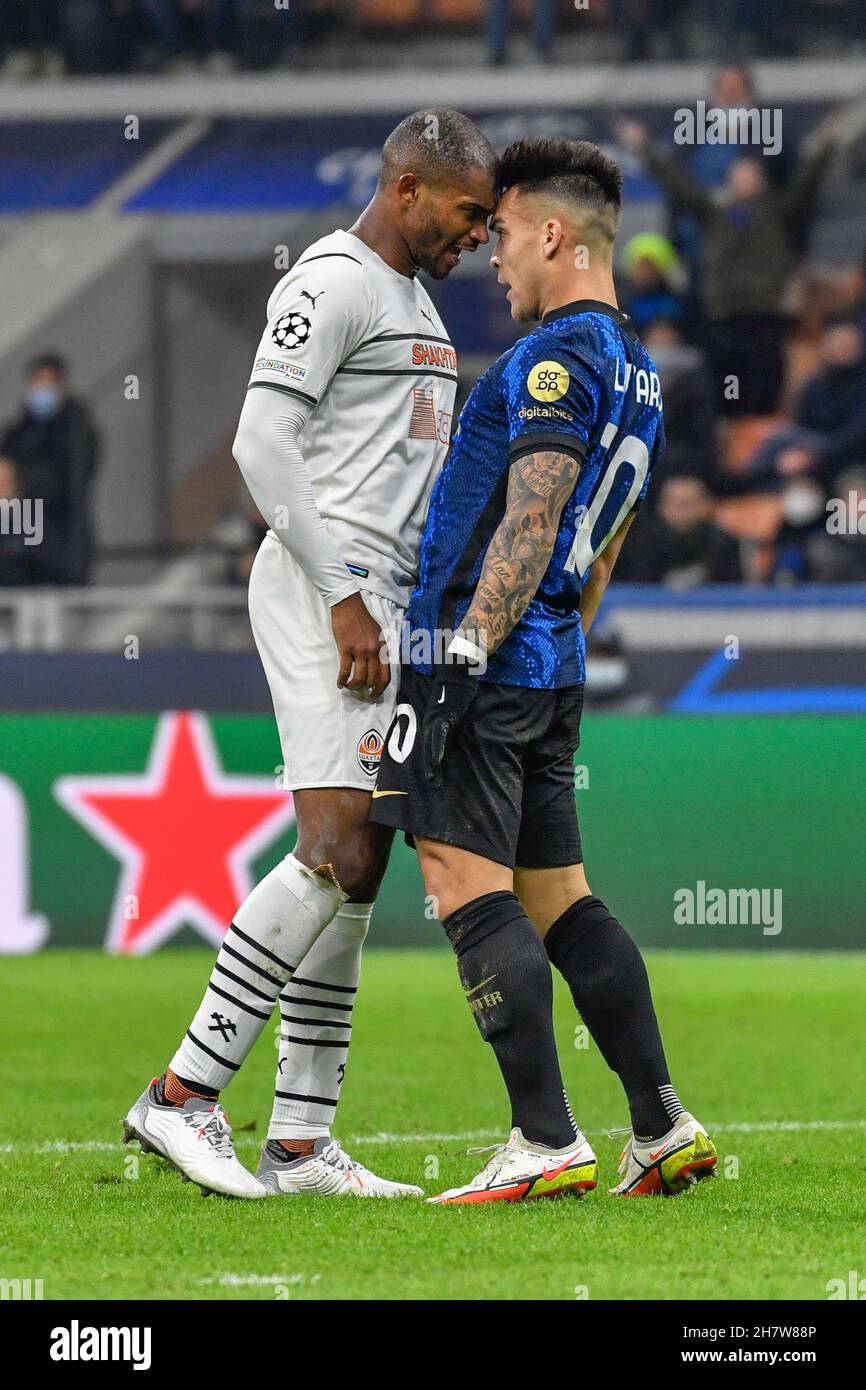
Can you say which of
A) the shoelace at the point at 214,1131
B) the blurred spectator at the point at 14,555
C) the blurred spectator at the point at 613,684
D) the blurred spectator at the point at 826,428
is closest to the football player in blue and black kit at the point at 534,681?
the shoelace at the point at 214,1131

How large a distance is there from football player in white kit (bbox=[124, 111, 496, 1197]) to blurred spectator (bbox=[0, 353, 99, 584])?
7.64m

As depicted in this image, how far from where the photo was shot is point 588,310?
4324 mm

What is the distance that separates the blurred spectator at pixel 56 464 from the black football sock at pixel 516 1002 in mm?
8107

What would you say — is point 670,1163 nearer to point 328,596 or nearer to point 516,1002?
point 516,1002

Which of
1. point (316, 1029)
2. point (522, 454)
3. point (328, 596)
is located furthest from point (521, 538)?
point (316, 1029)

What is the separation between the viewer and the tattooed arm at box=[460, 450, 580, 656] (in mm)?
4117

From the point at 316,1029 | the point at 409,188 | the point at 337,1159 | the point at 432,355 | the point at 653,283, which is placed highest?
the point at 653,283

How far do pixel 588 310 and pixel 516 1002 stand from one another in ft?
4.62

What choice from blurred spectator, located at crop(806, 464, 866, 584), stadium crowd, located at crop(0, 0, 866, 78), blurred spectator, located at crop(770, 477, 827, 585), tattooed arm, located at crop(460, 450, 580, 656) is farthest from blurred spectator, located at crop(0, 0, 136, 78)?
tattooed arm, located at crop(460, 450, 580, 656)

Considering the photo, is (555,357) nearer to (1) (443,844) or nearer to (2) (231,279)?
(1) (443,844)

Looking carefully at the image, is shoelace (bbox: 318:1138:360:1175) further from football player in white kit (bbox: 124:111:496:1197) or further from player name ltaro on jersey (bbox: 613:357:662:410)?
player name ltaro on jersey (bbox: 613:357:662:410)

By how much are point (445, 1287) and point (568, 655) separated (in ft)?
4.74

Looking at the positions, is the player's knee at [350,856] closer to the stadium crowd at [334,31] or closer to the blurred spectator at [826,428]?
the blurred spectator at [826,428]

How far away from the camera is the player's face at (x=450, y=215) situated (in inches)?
176
